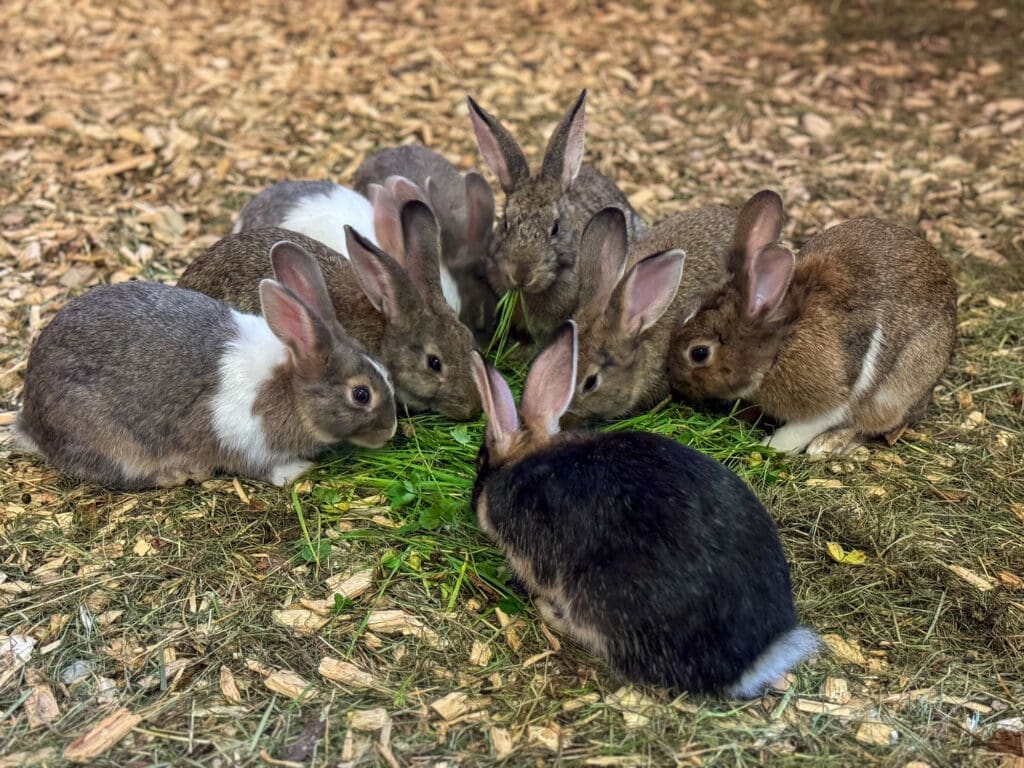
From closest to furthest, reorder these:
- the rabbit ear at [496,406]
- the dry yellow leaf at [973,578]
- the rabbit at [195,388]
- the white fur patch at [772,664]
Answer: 1. the white fur patch at [772,664]
2. the rabbit ear at [496,406]
3. the dry yellow leaf at [973,578]
4. the rabbit at [195,388]

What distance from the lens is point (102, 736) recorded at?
3688 millimetres

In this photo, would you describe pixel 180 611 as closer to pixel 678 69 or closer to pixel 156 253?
pixel 156 253

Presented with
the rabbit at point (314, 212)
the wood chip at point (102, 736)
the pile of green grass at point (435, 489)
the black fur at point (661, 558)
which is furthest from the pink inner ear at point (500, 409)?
the rabbit at point (314, 212)

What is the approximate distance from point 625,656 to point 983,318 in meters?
4.24

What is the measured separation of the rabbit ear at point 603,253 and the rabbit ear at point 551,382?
1.14m

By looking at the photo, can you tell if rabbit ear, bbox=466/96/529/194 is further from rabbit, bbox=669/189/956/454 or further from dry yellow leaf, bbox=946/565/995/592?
dry yellow leaf, bbox=946/565/995/592

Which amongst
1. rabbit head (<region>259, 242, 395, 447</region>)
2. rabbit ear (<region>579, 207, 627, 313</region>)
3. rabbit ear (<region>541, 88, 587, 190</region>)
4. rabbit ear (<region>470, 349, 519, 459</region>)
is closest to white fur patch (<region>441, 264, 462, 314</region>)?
rabbit ear (<region>541, 88, 587, 190</region>)

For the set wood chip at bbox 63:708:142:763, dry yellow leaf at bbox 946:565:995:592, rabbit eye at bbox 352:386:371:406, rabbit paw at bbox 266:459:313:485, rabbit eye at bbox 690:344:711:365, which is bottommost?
dry yellow leaf at bbox 946:565:995:592

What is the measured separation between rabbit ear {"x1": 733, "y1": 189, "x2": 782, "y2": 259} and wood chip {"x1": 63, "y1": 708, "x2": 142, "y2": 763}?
3.80 m

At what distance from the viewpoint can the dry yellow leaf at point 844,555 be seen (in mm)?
4613

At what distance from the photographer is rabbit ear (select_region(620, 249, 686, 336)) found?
16.5ft

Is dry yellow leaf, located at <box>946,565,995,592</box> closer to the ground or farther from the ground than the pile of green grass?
closer to the ground

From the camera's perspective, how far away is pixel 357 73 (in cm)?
948

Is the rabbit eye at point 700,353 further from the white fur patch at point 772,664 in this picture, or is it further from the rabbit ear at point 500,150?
the white fur patch at point 772,664
